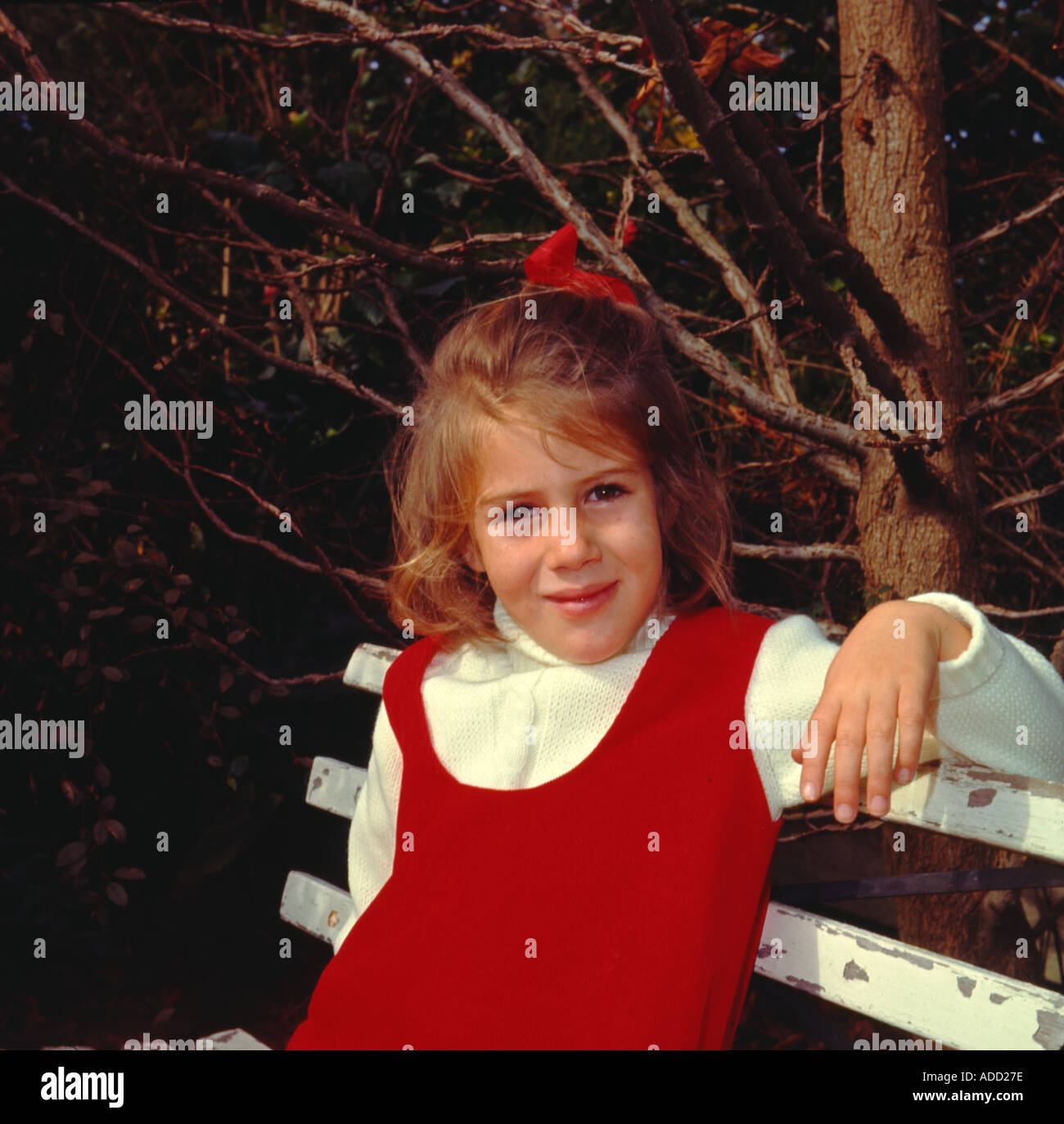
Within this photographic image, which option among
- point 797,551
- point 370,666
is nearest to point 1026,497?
point 797,551

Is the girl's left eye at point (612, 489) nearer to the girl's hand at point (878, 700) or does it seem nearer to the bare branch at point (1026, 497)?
the girl's hand at point (878, 700)

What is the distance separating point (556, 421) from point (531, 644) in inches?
15.7

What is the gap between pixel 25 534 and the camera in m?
2.70

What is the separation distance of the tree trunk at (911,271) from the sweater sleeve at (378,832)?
100 cm

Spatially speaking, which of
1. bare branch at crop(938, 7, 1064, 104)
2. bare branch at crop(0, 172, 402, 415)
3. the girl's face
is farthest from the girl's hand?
bare branch at crop(938, 7, 1064, 104)

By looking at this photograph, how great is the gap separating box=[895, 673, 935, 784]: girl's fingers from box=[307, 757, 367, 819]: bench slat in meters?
1.13

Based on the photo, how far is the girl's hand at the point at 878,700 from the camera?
3.82 feet

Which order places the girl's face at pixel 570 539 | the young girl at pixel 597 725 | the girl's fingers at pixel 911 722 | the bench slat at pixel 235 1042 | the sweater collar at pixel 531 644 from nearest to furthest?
the girl's fingers at pixel 911 722, the young girl at pixel 597 725, the girl's face at pixel 570 539, the sweater collar at pixel 531 644, the bench slat at pixel 235 1042

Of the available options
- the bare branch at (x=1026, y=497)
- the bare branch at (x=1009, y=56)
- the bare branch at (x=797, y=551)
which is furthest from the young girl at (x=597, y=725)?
the bare branch at (x=1009, y=56)

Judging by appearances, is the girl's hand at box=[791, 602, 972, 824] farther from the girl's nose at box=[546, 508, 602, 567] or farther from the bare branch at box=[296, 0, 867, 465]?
the bare branch at box=[296, 0, 867, 465]

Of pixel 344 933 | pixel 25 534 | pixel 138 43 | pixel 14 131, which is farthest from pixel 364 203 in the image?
pixel 138 43
